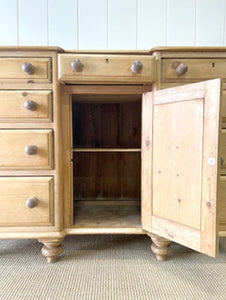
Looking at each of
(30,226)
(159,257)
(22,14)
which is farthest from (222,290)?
(22,14)

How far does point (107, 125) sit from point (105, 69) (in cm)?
58

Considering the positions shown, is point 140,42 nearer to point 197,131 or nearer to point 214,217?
point 197,131

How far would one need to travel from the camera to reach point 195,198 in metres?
0.83

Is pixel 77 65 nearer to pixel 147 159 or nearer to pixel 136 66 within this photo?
pixel 136 66

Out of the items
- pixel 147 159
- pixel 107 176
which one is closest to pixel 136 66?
pixel 147 159

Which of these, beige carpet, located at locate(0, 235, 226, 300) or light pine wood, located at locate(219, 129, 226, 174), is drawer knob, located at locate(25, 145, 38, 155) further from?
light pine wood, located at locate(219, 129, 226, 174)

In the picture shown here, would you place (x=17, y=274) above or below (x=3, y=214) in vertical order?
below

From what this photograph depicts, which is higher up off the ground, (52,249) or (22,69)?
(22,69)

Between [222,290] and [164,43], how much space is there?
1.45 meters

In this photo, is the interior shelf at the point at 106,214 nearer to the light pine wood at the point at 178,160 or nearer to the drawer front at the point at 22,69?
the light pine wood at the point at 178,160

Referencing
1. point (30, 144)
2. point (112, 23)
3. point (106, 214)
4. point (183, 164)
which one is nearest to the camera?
point (183, 164)

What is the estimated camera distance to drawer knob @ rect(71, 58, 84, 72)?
3.00ft

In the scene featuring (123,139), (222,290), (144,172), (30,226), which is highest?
(123,139)

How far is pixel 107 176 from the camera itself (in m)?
1.51
